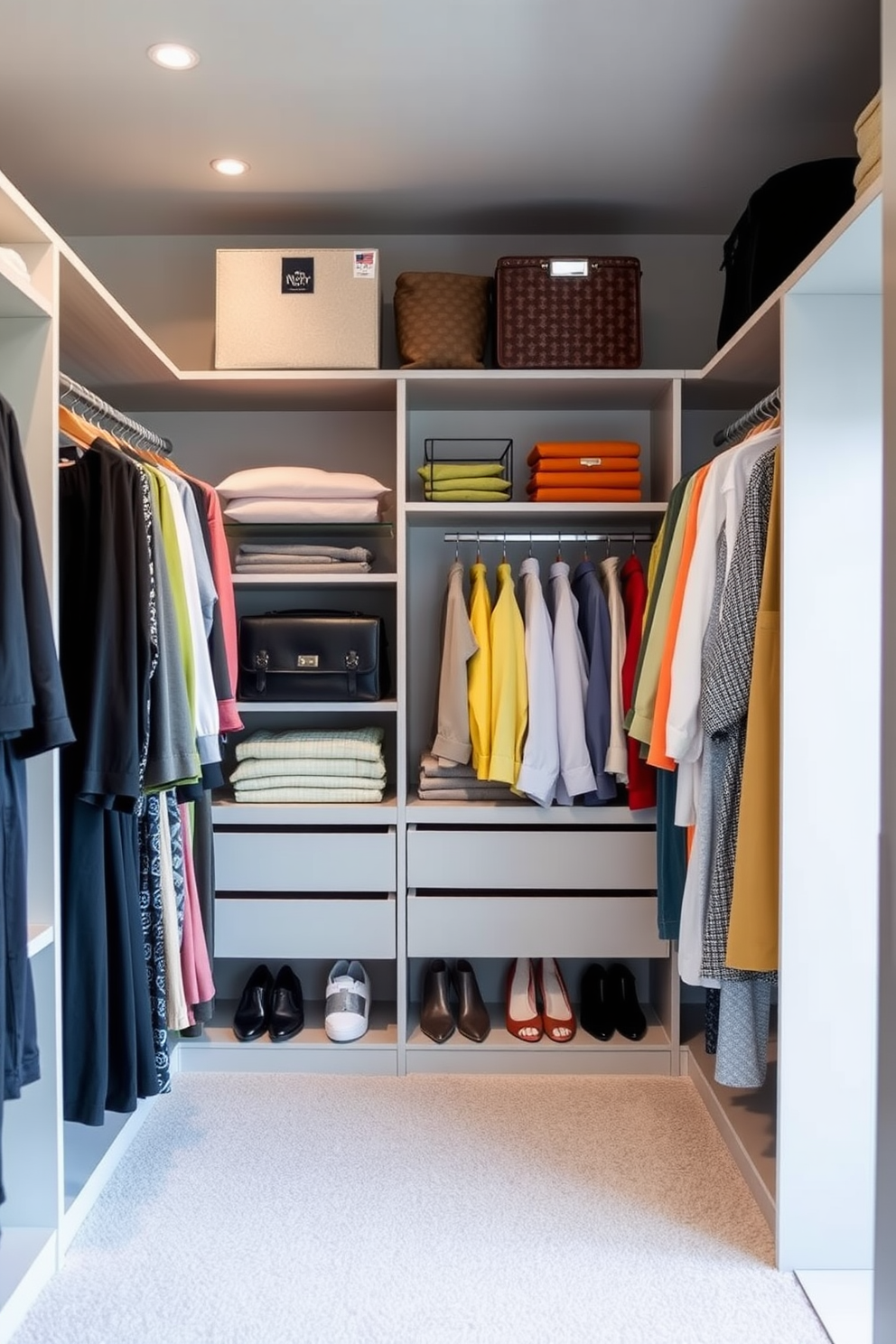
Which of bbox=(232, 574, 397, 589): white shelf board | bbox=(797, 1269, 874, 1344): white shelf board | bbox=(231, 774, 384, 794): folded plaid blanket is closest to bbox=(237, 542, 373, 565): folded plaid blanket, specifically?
bbox=(232, 574, 397, 589): white shelf board

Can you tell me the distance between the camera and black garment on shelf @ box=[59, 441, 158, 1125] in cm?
182

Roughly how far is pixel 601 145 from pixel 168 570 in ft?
5.04

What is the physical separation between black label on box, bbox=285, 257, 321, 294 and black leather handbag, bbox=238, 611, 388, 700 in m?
0.90

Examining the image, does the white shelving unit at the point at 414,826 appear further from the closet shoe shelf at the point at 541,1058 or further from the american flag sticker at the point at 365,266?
the american flag sticker at the point at 365,266

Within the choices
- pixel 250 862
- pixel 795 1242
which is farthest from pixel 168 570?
pixel 795 1242

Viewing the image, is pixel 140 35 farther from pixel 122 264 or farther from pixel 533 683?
pixel 533 683

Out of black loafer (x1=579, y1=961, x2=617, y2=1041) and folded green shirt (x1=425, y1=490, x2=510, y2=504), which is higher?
folded green shirt (x1=425, y1=490, x2=510, y2=504)

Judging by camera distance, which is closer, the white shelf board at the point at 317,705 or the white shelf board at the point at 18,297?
the white shelf board at the point at 18,297

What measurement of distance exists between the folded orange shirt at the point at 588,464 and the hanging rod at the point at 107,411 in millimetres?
1062

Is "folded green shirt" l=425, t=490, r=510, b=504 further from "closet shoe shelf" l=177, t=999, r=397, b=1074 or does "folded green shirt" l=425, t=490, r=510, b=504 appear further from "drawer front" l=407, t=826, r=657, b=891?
"closet shoe shelf" l=177, t=999, r=397, b=1074

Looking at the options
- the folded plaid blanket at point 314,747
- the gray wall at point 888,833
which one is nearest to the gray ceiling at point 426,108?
the gray wall at point 888,833

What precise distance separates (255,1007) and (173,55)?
7.88ft

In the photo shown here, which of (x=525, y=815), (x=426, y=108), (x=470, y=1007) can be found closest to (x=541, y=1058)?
(x=470, y=1007)

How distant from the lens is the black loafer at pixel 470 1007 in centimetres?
276
